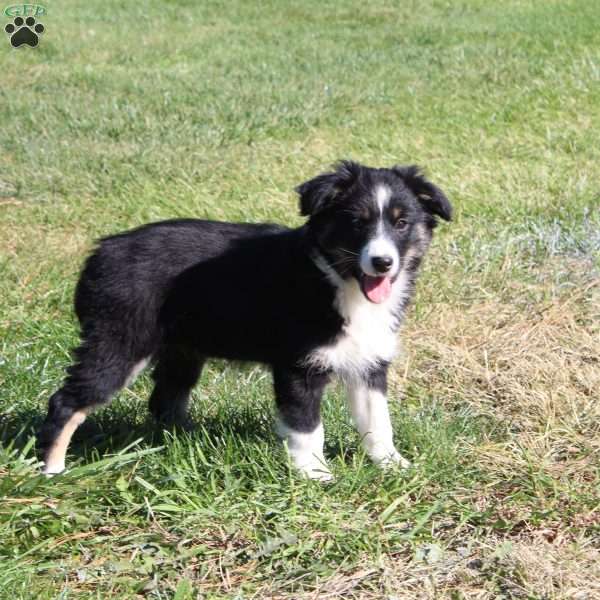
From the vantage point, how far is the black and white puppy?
4.14m

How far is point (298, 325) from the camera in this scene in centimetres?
420

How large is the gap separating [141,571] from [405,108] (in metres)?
7.33

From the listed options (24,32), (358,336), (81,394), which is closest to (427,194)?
(358,336)

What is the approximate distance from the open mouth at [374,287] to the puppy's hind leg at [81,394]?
105 cm

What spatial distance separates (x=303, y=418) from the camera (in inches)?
164

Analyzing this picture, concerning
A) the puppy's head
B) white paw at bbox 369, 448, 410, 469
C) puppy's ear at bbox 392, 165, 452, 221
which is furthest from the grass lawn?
puppy's ear at bbox 392, 165, 452, 221

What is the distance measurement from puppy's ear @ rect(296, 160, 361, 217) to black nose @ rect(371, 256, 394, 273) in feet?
1.24

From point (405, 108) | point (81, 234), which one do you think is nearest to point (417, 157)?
point (405, 108)

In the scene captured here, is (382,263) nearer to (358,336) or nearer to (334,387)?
(358,336)

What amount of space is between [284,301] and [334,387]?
22.0 inches

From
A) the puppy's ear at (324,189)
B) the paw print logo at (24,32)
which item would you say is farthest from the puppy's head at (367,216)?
the paw print logo at (24,32)

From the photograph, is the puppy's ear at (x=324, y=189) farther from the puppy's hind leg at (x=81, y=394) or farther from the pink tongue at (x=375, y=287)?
the puppy's hind leg at (x=81, y=394)

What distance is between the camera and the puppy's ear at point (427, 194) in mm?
4230

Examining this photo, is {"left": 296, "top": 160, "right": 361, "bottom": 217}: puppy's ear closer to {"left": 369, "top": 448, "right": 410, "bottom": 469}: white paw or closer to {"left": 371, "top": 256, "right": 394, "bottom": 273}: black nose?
{"left": 371, "top": 256, "right": 394, "bottom": 273}: black nose
